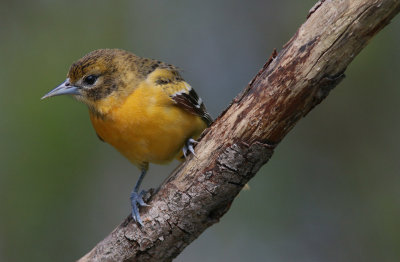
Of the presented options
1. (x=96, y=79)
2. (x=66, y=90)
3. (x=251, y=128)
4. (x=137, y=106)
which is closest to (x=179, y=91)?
(x=137, y=106)

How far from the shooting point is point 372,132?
652 cm

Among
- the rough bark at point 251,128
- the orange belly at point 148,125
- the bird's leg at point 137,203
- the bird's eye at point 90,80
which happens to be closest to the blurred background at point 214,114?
the bird's eye at point 90,80

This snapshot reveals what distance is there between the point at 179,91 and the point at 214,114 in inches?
99.8

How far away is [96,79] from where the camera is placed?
4.77 meters

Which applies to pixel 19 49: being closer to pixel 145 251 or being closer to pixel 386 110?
pixel 145 251

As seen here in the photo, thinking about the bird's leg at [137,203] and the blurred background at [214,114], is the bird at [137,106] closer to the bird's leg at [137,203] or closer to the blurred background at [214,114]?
the bird's leg at [137,203]

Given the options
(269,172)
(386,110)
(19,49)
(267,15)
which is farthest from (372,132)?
(19,49)

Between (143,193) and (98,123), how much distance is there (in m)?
0.73

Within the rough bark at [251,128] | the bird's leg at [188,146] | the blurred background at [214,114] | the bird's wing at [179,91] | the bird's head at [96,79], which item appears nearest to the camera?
the rough bark at [251,128]

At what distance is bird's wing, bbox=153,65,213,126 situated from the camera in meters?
4.60

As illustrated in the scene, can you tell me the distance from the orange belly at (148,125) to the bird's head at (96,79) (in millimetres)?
167

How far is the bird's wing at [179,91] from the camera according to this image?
4.60 meters

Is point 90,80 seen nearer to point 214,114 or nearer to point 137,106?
point 137,106

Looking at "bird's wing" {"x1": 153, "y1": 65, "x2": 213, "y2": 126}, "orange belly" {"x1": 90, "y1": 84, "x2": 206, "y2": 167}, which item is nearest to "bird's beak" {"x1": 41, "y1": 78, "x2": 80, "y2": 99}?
"orange belly" {"x1": 90, "y1": 84, "x2": 206, "y2": 167}
